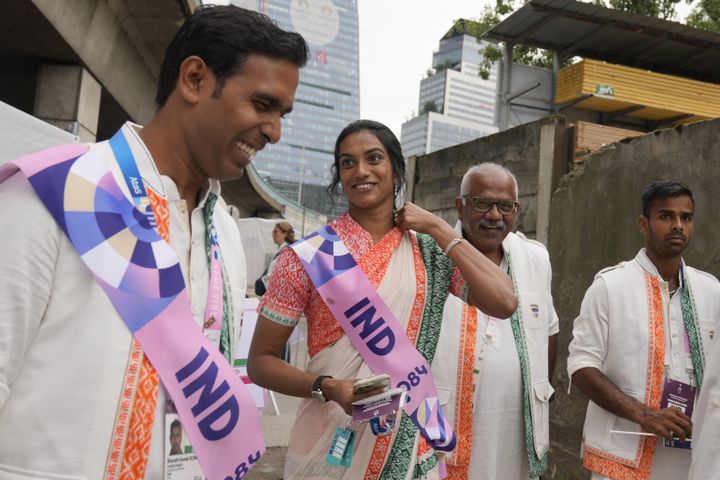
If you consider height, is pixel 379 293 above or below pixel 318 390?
above

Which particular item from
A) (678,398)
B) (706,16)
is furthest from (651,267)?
(706,16)

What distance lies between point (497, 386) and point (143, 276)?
177cm

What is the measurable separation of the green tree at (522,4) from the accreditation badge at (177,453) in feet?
50.7

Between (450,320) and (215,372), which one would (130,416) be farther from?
(450,320)

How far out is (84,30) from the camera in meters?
7.17

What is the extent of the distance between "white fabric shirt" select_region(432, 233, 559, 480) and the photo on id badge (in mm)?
1471

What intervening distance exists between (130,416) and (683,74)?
1799 cm

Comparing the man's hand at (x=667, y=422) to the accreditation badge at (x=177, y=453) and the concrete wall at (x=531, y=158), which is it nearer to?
the accreditation badge at (x=177, y=453)

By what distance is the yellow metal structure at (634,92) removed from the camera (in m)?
14.5

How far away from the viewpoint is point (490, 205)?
2.94 metres

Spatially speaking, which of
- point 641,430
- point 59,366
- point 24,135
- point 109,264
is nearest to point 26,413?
point 59,366

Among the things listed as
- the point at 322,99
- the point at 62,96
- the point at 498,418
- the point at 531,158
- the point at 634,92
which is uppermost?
the point at 322,99

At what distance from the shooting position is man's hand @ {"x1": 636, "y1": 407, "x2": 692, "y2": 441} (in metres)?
2.62

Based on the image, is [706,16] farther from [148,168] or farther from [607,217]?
[148,168]
